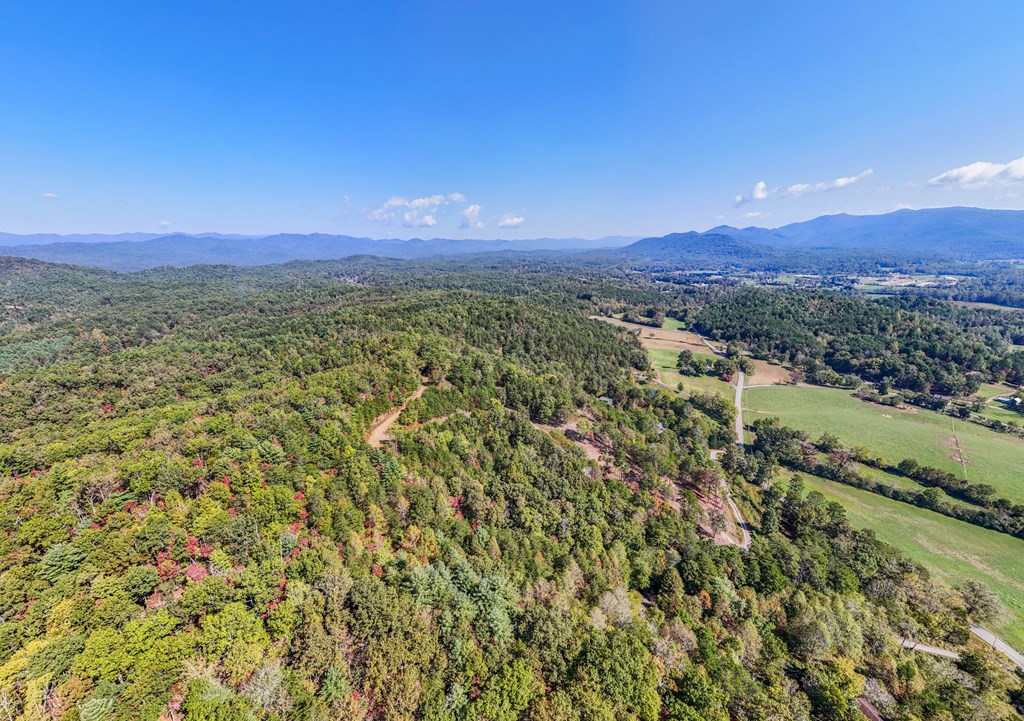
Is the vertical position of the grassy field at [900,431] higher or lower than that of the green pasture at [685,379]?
lower

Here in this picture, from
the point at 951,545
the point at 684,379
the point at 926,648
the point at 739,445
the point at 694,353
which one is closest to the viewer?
the point at 926,648

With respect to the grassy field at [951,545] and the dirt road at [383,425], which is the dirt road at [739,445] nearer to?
the grassy field at [951,545]

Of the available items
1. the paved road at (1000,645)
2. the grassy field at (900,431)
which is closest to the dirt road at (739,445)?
the grassy field at (900,431)

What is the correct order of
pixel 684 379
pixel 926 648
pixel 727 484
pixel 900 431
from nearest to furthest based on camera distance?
pixel 926 648 → pixel 727 484 → pixel 900 431 → pixel 684 379

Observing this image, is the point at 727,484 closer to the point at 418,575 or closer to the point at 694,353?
the point at 418,575

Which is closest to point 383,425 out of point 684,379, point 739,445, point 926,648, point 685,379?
point 926,648

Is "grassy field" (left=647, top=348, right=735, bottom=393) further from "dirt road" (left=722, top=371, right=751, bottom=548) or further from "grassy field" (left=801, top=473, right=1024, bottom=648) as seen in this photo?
"grassy field" (left=801, top=473, right=1024, bottom=648)

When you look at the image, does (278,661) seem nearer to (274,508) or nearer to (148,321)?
(274,508)
